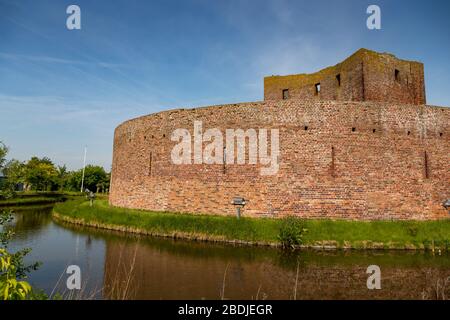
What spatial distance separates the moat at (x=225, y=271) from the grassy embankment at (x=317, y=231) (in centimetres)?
57

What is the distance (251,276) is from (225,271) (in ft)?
2.38

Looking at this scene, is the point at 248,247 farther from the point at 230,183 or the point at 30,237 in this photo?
the point at 30,237

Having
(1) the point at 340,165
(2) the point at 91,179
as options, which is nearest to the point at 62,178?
(2) the point at 91,179

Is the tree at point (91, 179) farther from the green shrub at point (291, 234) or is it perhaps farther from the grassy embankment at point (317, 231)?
the green shrub at point (291, 234)

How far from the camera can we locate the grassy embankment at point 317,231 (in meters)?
10.5

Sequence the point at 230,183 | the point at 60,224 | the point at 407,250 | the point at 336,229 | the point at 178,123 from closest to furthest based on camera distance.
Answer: the point at 407,250
the point at 336,229
the point at 230,183
the point at 178,123
the point at 60,224

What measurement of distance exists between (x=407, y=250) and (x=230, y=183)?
23.3 feet

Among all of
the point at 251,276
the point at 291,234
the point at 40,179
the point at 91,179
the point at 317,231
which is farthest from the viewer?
the point at 91,179

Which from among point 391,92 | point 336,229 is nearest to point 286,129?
point 336,229

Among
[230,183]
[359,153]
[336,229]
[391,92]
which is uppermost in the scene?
[391,92]

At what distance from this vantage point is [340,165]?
12578 mm

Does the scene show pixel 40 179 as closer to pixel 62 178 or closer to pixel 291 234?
pixel 62 178

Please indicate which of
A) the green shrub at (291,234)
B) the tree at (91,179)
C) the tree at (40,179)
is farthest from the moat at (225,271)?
the tree at (91,179)

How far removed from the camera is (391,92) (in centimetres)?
1719
